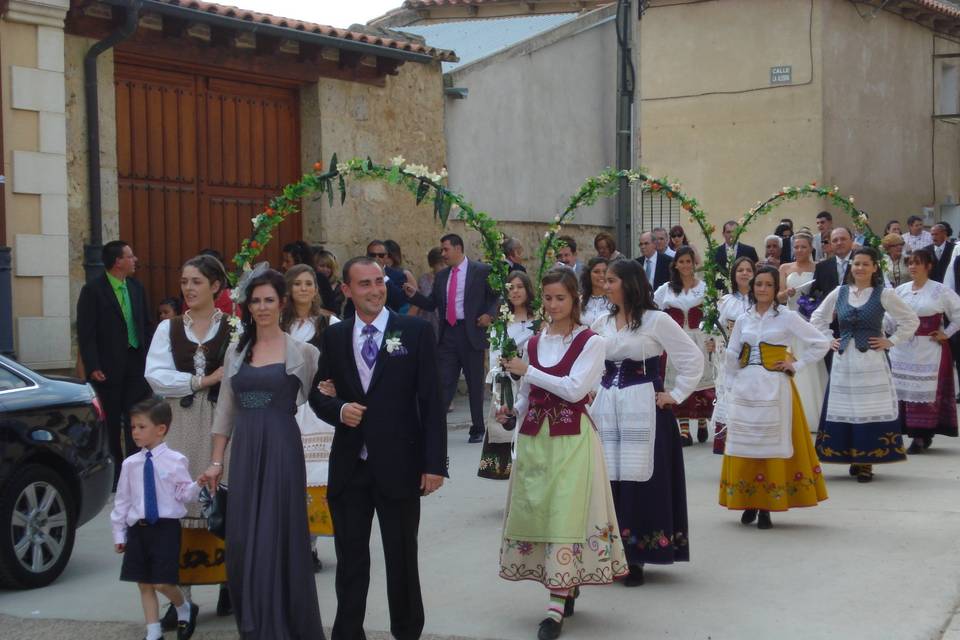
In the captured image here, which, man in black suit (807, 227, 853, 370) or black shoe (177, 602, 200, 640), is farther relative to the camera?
man in black suit (807, 227, 853, 370)

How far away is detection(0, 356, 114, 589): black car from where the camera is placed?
7.50 meters

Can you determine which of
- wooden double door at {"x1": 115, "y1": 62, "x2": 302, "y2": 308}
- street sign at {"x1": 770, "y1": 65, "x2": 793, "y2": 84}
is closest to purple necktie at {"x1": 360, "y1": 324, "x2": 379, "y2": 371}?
wooden double door at {"x1": 115, "y1": 62, "x2": 302, "y2": 308}

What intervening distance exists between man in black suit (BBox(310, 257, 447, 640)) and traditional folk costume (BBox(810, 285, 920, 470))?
577 centimetres

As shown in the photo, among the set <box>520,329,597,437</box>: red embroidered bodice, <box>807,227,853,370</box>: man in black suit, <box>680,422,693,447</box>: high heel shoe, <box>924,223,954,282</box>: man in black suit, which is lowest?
<box>680,422,693,447</box>: high heel shoe

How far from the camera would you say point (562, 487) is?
6.57 meters

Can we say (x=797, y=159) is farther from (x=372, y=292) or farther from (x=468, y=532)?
(x=372, y=292)

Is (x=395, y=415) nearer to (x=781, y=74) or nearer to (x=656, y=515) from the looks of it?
(x=656, y=515)

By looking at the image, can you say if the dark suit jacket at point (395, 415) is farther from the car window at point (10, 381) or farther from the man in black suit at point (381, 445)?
the car window at point (10, 381)

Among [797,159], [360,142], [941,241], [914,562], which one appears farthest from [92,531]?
[797,159]

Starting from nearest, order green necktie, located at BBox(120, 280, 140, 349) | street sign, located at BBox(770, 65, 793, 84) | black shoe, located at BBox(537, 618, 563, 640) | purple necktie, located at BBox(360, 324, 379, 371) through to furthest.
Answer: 1. purple necktie, located at BBox(360, 324, 379, 371)
2. black shoe, located at BBox(537, 618, 563, 640)
3. green necktie, located at BBox(120, 280, 140, 349)
4. street sign, located at BBox(770, 65, 793, 84)

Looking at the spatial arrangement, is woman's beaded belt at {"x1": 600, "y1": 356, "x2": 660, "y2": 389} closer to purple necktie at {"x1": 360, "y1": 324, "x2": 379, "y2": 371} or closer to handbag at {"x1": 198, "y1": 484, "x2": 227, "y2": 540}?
purple necktie at {"x1": 360, "y1": 324, "x2": 379, "y2": 371}

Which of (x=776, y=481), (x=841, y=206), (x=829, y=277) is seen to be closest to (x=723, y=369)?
(x=776, y=481)

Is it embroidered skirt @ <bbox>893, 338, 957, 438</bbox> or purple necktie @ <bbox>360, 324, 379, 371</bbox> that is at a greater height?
purple necktie @ <bbox>360, 324, 379, 371</bbox>

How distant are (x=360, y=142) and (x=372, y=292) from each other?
31.5 feet
